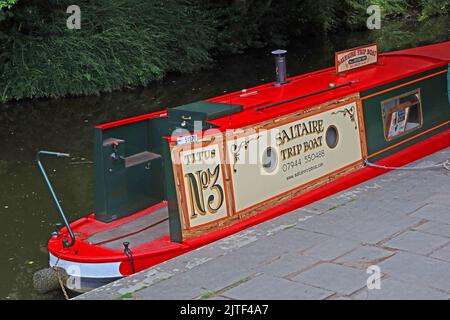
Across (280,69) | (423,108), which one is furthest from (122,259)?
(423,108)

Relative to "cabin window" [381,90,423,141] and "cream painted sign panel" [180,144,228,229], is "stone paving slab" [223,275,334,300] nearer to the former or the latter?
"cream painted sign panel" [180,144,228,229]

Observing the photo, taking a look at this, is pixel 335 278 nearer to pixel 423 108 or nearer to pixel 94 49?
pixel 423 108

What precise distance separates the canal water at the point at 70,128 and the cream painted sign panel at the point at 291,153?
2.29 metres

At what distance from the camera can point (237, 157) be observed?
26.5 feet

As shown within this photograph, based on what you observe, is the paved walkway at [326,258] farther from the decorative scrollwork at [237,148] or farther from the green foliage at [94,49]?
the green foliage at [94,49]

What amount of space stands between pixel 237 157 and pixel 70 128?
821cm

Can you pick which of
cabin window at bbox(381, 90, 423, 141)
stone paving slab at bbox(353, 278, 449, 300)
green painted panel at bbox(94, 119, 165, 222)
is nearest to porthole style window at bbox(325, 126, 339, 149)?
cabin window at bbox(381, 90, 423, 141)

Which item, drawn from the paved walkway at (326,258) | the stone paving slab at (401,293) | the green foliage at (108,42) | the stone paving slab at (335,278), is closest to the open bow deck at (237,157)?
the paved walkway at (326,258)

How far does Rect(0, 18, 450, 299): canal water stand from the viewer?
9328 millimetres

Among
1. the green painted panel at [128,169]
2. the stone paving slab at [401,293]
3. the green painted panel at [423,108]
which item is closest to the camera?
the stone paving slab at [401,293]

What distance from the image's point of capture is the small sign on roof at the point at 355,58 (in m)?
9.97

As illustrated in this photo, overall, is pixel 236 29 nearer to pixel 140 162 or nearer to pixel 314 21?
pixel 314 21

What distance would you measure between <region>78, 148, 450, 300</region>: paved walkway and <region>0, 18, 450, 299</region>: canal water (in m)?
1.55

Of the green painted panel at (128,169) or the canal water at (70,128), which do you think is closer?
the green painted panel at (128,169)
